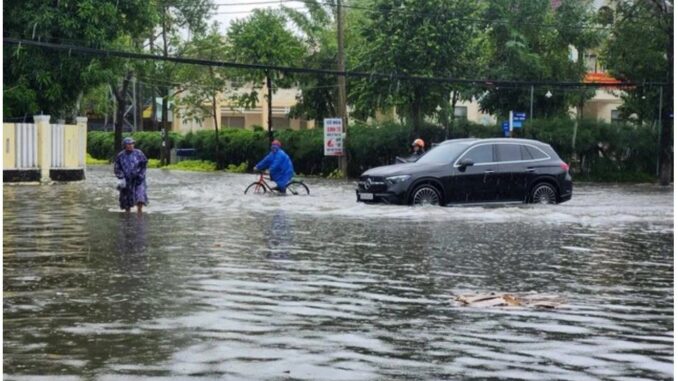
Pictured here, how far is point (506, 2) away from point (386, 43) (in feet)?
28.8

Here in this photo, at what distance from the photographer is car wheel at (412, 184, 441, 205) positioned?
23.7 meters

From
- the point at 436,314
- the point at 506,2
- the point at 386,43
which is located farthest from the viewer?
the point at 506,2

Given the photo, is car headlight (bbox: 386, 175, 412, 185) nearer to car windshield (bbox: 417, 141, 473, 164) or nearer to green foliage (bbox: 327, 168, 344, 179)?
car windshield (bbox: 417, 141, 473, 164)

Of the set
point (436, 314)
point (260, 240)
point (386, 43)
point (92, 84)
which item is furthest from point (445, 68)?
point (436, 314)

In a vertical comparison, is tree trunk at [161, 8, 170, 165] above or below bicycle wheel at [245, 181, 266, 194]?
above

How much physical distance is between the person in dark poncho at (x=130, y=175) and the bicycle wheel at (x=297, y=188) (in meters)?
7.22

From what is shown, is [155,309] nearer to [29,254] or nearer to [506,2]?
[29,254]

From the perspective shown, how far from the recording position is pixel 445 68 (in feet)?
149

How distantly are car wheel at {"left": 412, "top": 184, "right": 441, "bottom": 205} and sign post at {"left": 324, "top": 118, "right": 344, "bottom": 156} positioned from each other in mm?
21339

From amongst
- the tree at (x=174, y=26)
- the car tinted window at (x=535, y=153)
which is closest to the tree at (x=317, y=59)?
the tree at (x=174, y=26)

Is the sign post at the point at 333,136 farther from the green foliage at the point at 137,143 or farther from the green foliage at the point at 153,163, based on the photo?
the green foliage at the point at 137,143

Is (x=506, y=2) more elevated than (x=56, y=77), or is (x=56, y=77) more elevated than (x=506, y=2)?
(x=506, y=2)

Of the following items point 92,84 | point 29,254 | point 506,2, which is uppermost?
point 506,2

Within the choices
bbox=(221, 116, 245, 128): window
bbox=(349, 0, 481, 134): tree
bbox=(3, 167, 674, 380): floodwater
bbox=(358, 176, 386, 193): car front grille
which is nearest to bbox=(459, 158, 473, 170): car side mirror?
bbox=(358, 176, 386, 193): car front grille
